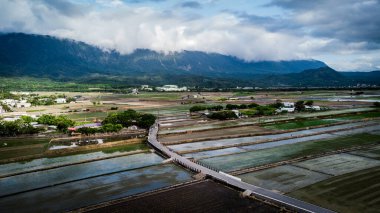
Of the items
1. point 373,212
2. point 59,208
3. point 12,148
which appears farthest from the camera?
point 12,148

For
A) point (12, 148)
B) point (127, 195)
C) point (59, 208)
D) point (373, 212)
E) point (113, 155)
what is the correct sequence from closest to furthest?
point (373, 212) < point (59, 208) < point (127, 195) < point (113, 155) < point (12, 148)

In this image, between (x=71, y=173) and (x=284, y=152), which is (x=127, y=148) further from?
(x=284, y=152)

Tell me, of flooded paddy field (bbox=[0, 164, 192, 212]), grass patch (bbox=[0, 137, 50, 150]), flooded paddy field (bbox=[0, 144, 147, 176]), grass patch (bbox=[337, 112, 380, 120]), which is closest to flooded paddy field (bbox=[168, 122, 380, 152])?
flooded paddy field (bbox=[0, 144, 147, 176])

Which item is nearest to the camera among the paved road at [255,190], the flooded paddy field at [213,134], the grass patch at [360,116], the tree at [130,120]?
the paved road at [255,190]

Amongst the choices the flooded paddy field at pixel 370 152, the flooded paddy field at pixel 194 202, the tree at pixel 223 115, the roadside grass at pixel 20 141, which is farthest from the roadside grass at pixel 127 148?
the tree at pixel 223 115

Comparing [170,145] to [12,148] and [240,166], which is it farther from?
[12,148]

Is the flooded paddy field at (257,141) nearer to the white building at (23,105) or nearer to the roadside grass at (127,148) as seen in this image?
the roadside grass at (127,148)

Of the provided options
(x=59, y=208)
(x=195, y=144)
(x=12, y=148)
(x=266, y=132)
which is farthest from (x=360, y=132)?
(x=12, y=148)
